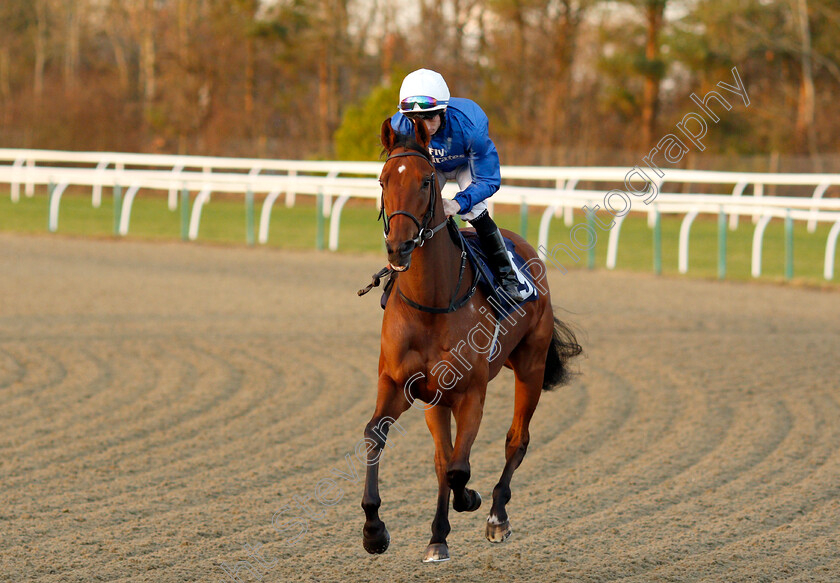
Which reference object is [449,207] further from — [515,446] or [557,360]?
[557,360]

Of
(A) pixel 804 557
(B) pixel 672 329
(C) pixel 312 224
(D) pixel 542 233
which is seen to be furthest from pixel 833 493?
(C) pixel 312 224

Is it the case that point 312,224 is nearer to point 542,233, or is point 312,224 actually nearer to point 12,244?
point 12,244

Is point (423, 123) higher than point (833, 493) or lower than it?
higher

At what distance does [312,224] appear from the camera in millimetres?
20656

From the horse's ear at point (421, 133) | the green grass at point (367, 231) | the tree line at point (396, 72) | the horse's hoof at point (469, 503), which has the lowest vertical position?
the horse's hoof at point (469, 503)

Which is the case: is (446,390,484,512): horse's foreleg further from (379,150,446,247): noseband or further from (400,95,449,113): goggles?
(400,95,449,113): goggles

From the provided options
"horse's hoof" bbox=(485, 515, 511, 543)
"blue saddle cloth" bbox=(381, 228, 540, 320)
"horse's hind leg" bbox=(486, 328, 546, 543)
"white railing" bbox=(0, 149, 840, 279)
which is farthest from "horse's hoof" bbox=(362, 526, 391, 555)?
"white railing" bbox=(0, 149, 840, 279)

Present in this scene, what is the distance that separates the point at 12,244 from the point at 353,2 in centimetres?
2378

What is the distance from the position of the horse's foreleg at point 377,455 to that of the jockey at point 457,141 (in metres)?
0.74

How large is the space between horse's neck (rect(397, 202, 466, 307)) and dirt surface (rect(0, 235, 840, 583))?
1.07 metres

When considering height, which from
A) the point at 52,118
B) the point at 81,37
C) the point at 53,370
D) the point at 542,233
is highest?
the point at 81,37

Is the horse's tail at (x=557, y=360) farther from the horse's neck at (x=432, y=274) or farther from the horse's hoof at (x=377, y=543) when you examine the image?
the horse's hoof at (x=377, y=543)

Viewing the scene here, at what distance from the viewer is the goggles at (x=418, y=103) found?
3.90 m

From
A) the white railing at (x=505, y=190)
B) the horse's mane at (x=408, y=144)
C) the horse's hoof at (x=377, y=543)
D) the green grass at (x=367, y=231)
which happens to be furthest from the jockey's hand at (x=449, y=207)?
the green grass at (x=367, y=231)
